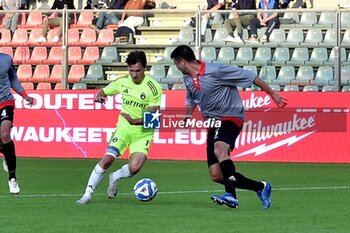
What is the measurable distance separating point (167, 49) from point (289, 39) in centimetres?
310

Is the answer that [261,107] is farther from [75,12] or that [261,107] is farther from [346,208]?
[346,208]

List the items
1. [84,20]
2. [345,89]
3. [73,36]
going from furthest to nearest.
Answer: [73,36] → [84,20] → [345,89]

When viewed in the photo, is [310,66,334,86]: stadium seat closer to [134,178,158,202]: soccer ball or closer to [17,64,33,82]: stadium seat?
[17,64,33,82]: stadium seat

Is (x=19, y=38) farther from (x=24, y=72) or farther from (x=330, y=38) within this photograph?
(x=330, y=38)

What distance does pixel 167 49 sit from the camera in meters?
28.4

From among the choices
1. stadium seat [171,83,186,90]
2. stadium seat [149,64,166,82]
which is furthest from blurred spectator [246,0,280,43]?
stadium seat [171,83,186,90]

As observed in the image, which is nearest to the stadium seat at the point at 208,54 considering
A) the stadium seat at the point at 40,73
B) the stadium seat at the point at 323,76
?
the stadium seat at the point at 323,76

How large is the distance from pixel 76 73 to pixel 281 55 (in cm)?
517

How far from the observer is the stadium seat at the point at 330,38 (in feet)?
87.6

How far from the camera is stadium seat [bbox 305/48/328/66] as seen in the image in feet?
88.2

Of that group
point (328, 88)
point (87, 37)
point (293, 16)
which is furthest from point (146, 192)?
point (87, 37)

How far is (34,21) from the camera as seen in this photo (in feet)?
97.4

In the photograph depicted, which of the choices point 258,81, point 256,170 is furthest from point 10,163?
point 256,170

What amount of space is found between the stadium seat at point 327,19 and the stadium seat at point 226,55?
7.48ft
